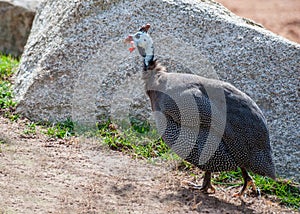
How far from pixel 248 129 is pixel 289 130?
1043 mm

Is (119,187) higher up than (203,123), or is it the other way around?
(203,123)

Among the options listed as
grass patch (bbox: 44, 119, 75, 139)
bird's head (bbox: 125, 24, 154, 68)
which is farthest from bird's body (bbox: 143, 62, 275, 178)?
grass patch (bbox: 44, 119, 75, 139)

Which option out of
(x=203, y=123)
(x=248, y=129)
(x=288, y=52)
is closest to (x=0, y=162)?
(x=203, y=123)

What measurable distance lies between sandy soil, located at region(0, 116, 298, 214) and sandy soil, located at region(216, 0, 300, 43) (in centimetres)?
608

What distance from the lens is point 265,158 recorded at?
14.4 feet

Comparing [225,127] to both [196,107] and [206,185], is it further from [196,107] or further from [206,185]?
[206,185]

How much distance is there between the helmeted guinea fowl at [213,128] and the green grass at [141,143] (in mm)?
304

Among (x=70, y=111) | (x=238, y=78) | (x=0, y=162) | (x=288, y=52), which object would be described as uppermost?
(x=288, y=52)

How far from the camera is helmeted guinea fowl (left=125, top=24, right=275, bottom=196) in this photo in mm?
4379

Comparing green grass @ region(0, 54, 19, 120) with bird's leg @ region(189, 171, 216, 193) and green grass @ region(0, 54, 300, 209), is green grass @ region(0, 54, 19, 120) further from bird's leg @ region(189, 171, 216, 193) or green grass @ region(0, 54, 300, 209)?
bird's leg @ region(189, 171, 216, 193)

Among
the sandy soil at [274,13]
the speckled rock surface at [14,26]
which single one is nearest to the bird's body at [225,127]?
the speckled rock surface at [14,26]

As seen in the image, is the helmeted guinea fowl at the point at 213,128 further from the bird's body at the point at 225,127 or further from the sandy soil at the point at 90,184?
the sandy soil at the point at 90,184

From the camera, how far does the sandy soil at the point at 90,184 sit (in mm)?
4125

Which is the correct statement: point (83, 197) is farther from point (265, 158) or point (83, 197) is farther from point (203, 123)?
point (265, 158)
